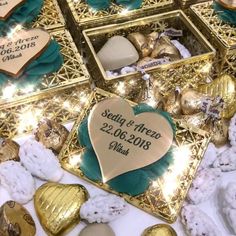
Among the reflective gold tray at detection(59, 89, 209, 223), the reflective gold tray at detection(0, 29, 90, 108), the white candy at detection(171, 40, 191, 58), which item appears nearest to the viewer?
the reflective gold tray at detection(59, 89, 209, 223)

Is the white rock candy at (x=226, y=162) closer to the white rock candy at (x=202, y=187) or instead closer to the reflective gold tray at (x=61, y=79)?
the white rock candy at (x=202, y=187)

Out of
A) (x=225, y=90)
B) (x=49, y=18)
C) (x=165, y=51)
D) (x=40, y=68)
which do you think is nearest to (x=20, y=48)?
(x=40, y=68)

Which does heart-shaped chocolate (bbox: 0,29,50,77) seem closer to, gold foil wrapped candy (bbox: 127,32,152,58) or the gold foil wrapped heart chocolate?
gold foil wrapped candy (bbox: 127,32,152,58)

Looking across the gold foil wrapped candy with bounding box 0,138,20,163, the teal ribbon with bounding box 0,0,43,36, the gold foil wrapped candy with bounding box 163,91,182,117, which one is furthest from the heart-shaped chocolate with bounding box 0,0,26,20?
the gold foil wrapped candy with bounding box 163,91,182,117

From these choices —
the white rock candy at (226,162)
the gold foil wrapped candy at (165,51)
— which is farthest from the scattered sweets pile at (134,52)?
the white rock candy at (226,162)

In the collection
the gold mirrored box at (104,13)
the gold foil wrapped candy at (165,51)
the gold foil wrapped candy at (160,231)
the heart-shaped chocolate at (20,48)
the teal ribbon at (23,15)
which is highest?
the teal ribbon at (23,15)
